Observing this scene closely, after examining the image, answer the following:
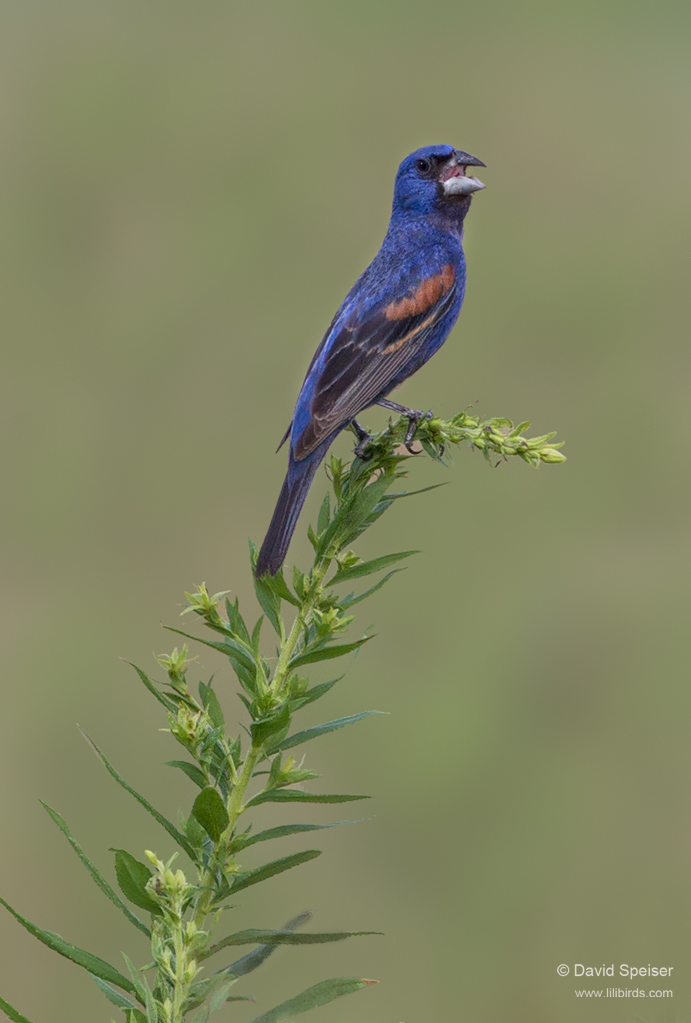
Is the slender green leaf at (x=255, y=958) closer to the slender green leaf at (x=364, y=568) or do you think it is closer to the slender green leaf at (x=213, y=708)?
the slender green leaf at (x=213, y=708)

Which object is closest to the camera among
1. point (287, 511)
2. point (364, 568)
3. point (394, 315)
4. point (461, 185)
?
point (364, 568)

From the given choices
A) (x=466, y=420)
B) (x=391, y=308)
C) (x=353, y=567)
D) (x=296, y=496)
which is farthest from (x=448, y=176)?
(x=353, y=567)

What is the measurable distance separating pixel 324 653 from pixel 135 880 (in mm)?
342

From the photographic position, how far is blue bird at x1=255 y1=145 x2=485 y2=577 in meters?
2.63

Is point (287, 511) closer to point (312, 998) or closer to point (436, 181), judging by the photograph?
point (312, 998)

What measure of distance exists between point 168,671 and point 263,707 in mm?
127

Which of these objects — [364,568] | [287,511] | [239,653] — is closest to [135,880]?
[239,653]

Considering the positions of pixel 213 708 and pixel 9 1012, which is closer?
pixel 9 1012

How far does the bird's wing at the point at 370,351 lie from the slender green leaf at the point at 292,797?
1.47 metres

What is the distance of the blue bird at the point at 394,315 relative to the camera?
2631 mm

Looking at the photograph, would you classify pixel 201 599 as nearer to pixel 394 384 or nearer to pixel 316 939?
pixel 316 939

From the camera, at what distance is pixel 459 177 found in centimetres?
355

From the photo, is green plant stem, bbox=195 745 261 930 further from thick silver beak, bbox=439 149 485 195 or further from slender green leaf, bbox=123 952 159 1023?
thick silver beak, bbox=439 149 485 195

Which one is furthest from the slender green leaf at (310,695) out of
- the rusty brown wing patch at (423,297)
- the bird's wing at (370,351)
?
the rusty brown wing patch at (423,297)
